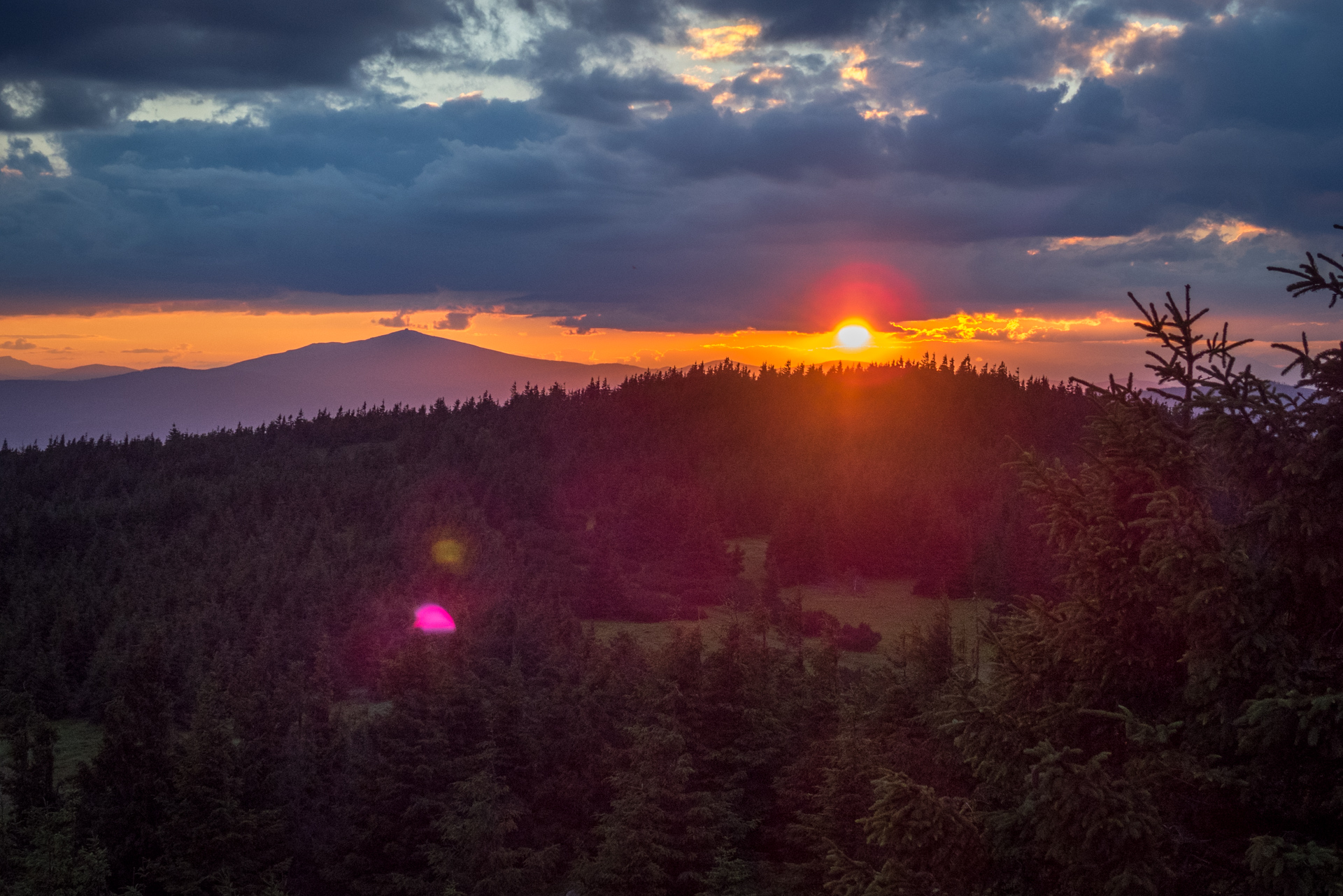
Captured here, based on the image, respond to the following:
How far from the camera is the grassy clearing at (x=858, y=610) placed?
91.4m

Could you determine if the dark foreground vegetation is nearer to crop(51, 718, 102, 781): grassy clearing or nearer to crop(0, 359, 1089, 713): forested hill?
crop(0, 359, 1089, 713): forested hill

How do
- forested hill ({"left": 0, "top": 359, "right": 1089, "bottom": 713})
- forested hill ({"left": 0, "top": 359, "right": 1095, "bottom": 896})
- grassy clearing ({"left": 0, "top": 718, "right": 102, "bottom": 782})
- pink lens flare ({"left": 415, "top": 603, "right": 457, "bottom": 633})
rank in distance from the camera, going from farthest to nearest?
1. forested hill ({"left": 0, "top": 359, "right": 1089, "bottom": 713})
2. pink lens flare ({"left": 415, "top": 603, "right": 457, "bottom": 633})
3. grassy clearing ({"left": 0, "top": 718, "right": 102, "bottom": 782})
4. forested hill ({"left": 0, "top": 359, "right": 1095, "bottom": 896})

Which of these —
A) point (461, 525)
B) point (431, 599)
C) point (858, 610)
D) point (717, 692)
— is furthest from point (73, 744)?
point (858, 610)

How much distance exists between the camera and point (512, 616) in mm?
73250

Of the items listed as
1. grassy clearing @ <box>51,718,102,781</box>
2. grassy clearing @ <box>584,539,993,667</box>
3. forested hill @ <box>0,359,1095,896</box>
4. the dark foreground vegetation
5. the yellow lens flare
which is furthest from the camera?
the yellow lens flare

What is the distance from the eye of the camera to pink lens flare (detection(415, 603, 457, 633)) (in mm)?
92688

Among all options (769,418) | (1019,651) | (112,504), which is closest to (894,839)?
(1019,651)

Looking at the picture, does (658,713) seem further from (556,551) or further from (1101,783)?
(556,551)

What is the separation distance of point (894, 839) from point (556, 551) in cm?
11441

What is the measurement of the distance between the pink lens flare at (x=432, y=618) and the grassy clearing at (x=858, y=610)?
16196 millimetres

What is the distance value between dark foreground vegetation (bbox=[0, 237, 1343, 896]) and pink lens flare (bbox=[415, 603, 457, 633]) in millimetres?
2396

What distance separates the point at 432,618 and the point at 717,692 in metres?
65.9

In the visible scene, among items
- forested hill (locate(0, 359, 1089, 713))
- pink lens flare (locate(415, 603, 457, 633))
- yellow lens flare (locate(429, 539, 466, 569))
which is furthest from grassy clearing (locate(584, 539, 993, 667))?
yellow lens flare (locate(429, 539, 466, 569))

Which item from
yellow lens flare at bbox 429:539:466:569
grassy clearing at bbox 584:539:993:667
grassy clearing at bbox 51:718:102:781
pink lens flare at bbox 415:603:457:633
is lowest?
grassy clearing at bbox 51:718:102:781
